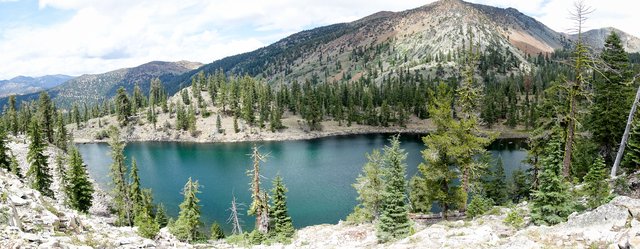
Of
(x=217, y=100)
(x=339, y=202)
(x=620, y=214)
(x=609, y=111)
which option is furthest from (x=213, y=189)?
(x=217, y=100)

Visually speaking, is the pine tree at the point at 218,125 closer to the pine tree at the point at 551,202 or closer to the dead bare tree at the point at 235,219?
the dead bare tree at the point at 235,219

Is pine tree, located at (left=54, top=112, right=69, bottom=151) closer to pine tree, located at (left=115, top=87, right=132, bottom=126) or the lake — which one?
the lake

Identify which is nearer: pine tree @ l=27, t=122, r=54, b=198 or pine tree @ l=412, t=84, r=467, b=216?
pine tree @ l=412, t=84, r=467, b=216

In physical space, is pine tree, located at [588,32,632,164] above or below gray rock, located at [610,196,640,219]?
above

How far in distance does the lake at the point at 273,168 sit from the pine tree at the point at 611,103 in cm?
3188

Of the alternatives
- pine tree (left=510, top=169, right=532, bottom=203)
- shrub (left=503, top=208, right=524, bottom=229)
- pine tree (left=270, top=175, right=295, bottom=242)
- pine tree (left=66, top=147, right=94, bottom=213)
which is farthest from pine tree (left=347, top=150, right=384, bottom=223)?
pine tree (left=66, top=147, right=94, bottom=213)

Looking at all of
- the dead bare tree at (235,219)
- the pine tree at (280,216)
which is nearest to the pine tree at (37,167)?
the dead bare tree at (235,219)

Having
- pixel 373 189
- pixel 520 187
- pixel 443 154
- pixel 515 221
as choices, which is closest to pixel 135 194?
pixel 373 189

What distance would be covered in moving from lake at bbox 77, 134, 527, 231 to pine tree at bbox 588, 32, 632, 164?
105 ft

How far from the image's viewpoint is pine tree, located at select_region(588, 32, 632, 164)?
37.3 metres

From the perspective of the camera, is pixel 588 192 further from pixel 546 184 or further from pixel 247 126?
pixel 247 126

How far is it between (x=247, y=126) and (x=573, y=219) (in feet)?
448

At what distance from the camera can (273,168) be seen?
9281 cm

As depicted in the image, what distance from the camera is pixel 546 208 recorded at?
19500 mm
